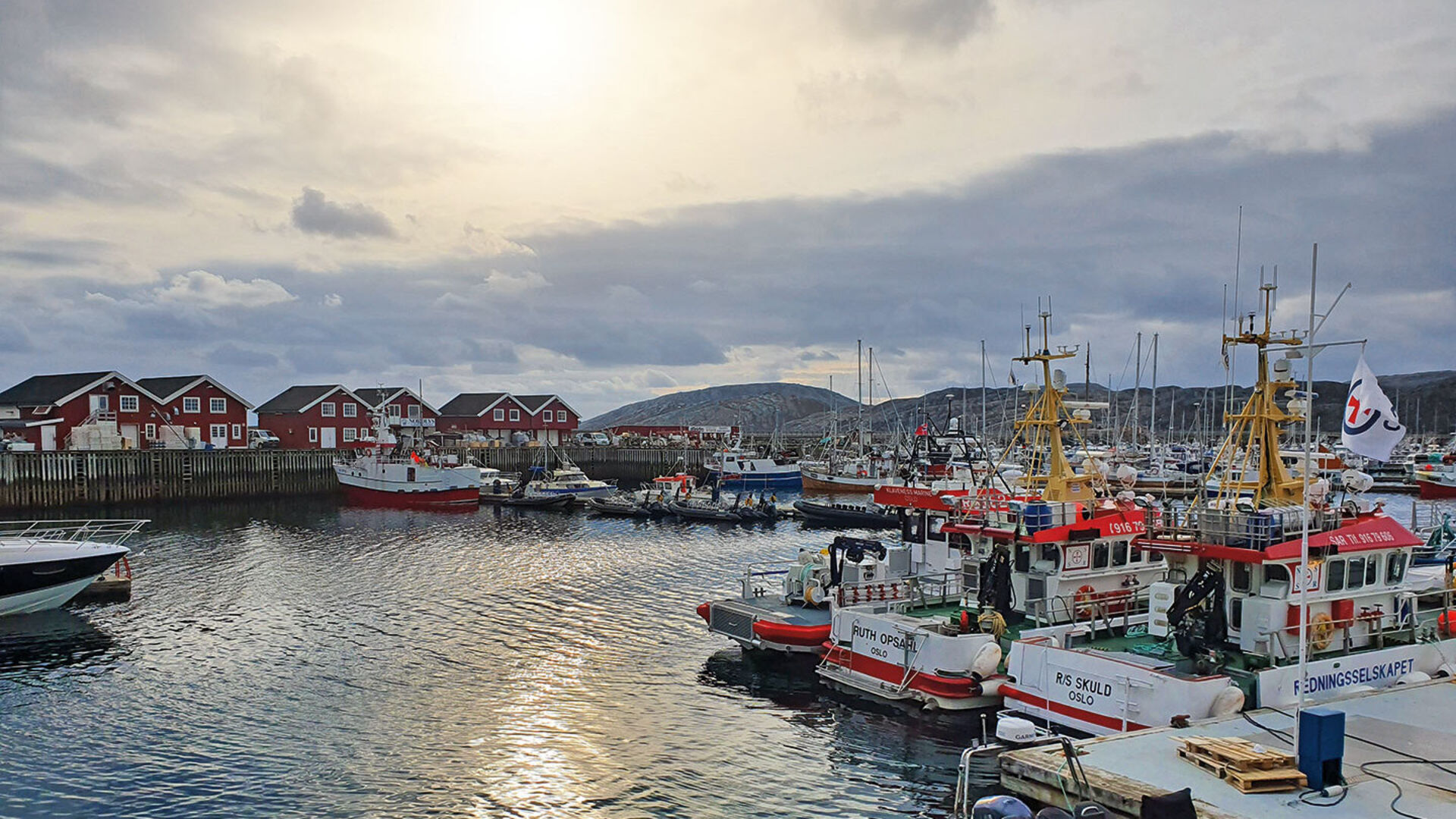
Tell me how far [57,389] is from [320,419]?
816 inches

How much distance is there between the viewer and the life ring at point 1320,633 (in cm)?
1936

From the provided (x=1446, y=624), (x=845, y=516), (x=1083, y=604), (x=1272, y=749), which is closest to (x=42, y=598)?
(x=1083, y=604)

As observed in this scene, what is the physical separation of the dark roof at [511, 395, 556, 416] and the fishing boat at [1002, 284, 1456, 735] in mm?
91739

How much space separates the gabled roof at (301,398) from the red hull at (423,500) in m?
21.7

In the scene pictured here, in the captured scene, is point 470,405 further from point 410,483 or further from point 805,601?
point 805,601

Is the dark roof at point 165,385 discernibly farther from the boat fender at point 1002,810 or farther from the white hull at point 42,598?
the boat fender at point 1002,810

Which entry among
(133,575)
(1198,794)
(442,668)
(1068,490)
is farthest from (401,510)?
(1198,794)

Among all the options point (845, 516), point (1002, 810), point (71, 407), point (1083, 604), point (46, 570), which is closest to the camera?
point (1002, 810)

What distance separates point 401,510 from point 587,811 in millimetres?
57144

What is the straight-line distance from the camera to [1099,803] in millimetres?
12906

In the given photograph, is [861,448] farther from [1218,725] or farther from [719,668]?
[1218,725]

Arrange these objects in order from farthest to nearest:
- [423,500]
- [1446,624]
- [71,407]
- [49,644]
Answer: [71,407], [423,500], [49,644], [1446,624]

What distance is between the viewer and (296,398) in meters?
95.1

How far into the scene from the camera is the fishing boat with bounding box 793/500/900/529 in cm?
5931
